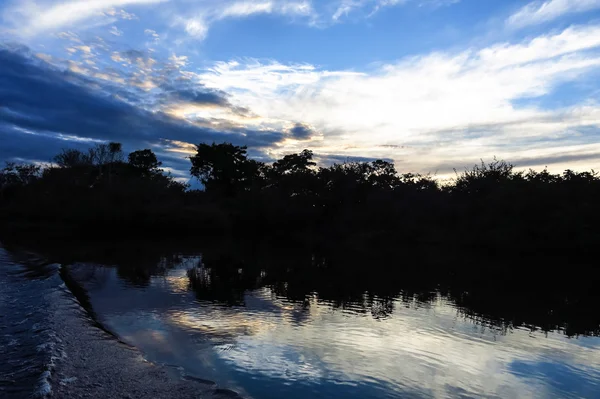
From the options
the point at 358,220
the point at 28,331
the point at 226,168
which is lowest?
the point at 28,331

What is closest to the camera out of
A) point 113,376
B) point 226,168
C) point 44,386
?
point 44,386

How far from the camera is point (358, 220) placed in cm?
4909

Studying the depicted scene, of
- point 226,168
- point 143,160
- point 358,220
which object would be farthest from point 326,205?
point 143,160

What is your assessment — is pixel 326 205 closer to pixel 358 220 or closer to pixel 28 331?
pixel 358 220

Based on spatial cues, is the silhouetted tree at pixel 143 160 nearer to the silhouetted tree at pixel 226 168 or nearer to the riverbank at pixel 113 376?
the silhouetted tree at pixel 226 168

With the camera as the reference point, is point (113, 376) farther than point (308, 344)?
No

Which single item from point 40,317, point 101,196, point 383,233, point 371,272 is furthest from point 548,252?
point 101,196

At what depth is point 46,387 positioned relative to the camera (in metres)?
6.78

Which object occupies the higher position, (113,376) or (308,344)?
(308,344)

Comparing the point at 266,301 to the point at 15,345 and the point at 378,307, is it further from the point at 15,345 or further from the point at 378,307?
the point at 15,345

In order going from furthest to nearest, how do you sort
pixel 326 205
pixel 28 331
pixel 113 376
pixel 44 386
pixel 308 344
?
pixel 326 205 < pixel 308 344 < pixel 28 331 < pixel 113 376 < pixel 44 386

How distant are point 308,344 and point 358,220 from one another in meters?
39.5

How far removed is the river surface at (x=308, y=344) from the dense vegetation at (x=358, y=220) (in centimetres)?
265

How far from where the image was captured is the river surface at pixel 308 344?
25.8 ft
